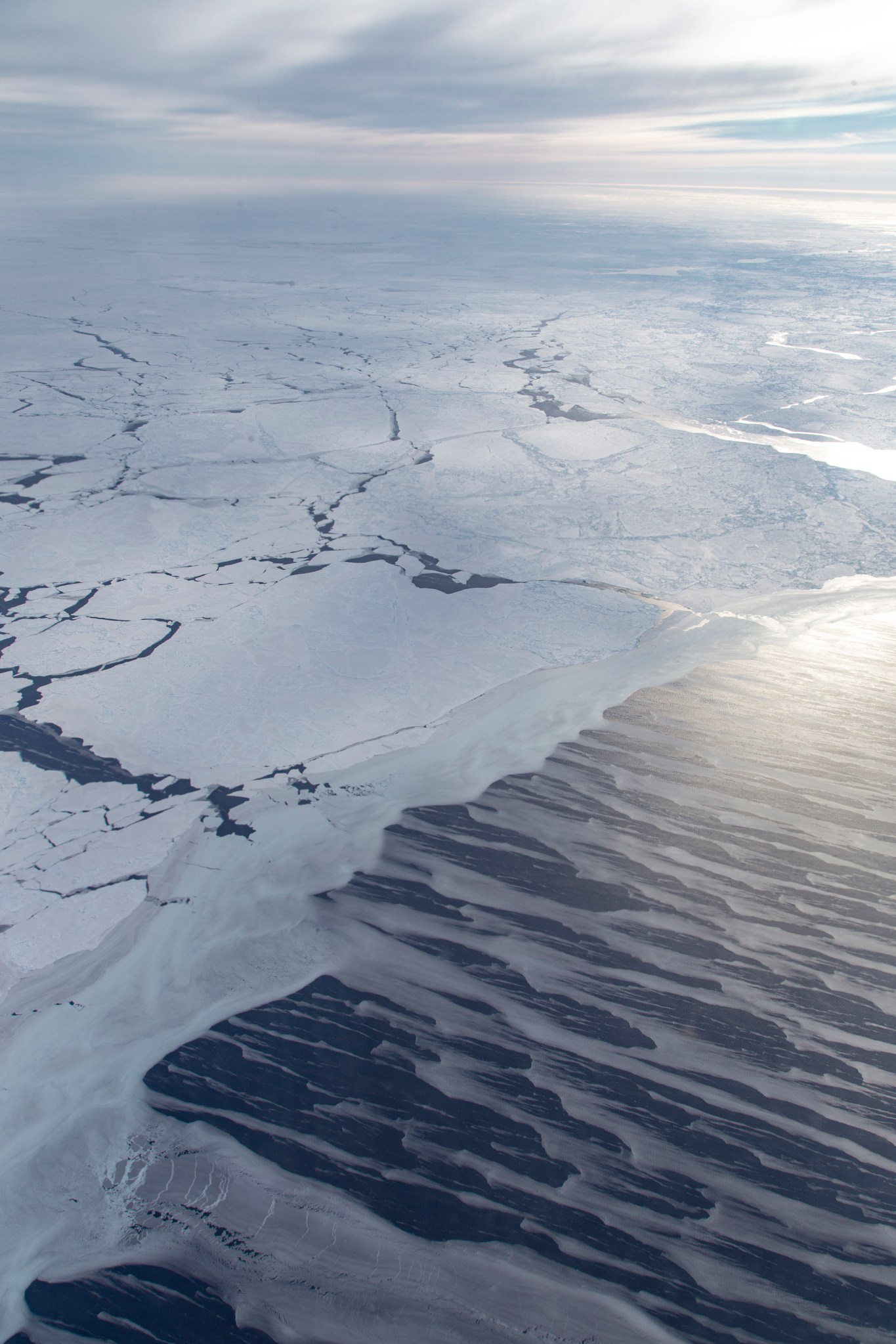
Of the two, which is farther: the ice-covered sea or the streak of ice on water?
the streak of ice on water

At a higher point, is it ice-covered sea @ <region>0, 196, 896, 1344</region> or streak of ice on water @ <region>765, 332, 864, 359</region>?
streak of ice on water @ <region>765, 332, 864, 359</region>

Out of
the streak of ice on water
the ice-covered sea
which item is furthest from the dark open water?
the streak of ice on water

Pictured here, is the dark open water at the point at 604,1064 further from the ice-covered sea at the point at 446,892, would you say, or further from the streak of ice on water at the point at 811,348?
the streak of ice on water at the point at 811,348

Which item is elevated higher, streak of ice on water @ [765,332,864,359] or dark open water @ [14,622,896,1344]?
streak of ice on water @ [765,332,864,359]

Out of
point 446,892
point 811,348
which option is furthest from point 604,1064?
point 811,348

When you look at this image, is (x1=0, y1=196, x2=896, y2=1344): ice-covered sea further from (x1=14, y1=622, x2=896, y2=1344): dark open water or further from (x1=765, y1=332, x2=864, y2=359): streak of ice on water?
(x1=765, y1=332, x2=864, y2=359): streak of ice on water

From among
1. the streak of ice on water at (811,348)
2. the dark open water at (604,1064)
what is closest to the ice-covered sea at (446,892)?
the dark open water at (604,1064)

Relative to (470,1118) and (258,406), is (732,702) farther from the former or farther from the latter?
Result: (258,406)

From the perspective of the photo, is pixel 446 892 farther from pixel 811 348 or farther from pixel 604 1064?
pixel 811 348
